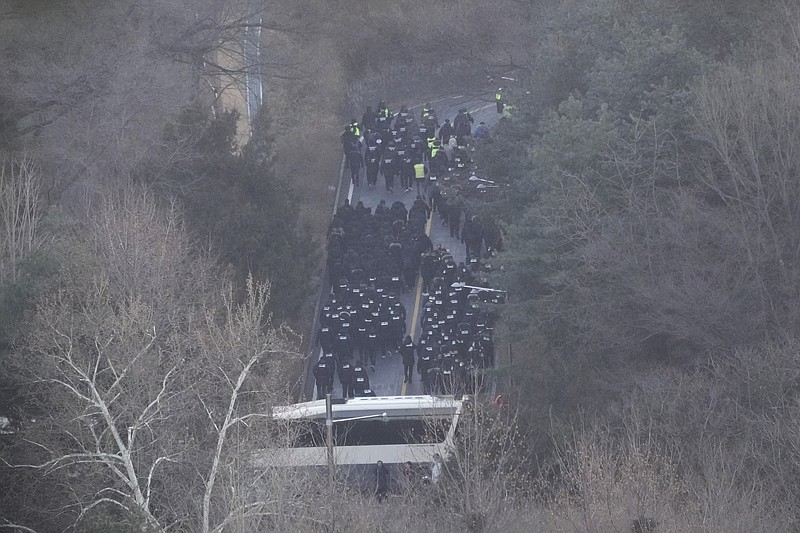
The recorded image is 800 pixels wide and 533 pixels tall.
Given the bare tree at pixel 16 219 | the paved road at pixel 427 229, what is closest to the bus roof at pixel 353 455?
the paved road at pixel 427 229

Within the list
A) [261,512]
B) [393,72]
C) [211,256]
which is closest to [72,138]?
[211,256]

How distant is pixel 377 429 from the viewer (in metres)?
26.7

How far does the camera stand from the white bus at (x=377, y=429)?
23.5 metres

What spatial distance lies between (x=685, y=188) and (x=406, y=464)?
9045 millimetres

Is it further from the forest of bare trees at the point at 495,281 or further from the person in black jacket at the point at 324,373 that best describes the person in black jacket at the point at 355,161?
the person in black jacket at the point at 324,373

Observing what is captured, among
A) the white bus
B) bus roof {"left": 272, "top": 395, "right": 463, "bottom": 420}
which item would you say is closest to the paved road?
bus roof {"left": 272, "top": 395, "right": 463, "bottom": 420}

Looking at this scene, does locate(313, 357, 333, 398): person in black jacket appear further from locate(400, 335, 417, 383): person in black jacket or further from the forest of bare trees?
locate(400, 335, 417, 383): person in black jacket

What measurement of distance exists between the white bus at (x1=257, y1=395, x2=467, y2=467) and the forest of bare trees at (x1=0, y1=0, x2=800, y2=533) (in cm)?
99

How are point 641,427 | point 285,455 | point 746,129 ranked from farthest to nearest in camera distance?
point 746,129 < point 641,427 < point 285,455

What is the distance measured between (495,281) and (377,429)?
5.78 metres

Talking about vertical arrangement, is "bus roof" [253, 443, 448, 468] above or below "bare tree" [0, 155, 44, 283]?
below

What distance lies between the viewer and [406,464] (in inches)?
950

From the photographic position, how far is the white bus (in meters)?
23.5

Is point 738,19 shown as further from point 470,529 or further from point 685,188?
point 470,529
